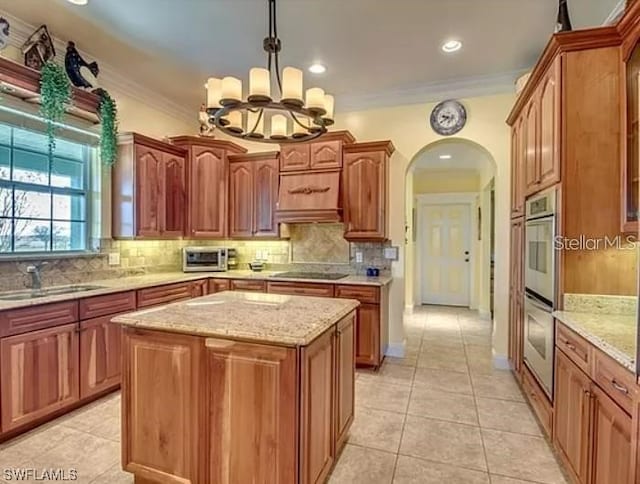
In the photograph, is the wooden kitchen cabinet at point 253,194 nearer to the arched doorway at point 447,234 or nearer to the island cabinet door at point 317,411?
the island cabinet door at point 317,411

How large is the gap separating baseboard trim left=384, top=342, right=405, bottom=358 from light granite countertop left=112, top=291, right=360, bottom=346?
213cm

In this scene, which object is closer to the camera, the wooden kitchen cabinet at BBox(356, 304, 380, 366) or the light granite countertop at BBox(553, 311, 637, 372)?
the light granite countertop at BBox(553, 311, 637, 372)

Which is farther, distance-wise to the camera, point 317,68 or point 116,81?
point 116,81

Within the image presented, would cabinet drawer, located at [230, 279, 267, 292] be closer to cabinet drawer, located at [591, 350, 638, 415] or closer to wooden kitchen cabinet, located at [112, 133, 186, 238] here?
wooden kitchen cabinet, located at [112, 133, 186, 238]

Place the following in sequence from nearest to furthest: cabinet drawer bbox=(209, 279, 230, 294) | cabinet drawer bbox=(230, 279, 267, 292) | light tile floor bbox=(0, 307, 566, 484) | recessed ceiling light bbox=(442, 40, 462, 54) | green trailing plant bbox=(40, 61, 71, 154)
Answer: light tile floor bbox=(0, 307, 566, 484), green trailing plant bbox=(40, 61, 71, 154), recessed ceiling light bbox=(442, 40, 462, 54), cabinet drawer bbox=(230, 279, 267, 292), cabinet drawer bbox=(209, 279, 230, 294)

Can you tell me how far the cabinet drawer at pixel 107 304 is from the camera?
2877 mm

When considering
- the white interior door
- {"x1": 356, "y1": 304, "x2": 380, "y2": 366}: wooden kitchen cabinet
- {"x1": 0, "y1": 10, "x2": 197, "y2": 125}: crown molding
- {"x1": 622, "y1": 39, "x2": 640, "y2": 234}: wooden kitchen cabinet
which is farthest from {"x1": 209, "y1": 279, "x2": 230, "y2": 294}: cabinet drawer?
the white interior door

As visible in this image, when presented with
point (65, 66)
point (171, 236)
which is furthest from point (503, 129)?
point (65, 66)

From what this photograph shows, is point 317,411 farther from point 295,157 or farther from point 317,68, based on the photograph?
point 317,68

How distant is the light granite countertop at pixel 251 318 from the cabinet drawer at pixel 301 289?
147cm

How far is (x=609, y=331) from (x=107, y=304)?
3.50 metres

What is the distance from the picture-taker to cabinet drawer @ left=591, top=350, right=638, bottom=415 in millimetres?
1374

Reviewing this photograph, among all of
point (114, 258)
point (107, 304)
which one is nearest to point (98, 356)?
point (107, 304)

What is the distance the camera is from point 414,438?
249 cm
